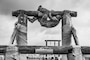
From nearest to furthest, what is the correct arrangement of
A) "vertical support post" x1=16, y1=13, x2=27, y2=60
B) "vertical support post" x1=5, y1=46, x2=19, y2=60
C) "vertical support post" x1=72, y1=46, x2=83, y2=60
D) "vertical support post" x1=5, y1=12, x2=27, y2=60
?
"vertical support post" x1=5, y1=46, x2=19, y2=60
"vertical support post" x1=72, y1=46, x2=83, y2=60
"vertical support post" x1=5, y1=12, x2=27, y2=60
"vertical support post" x1=16, y1=13, x2=27, y2=60

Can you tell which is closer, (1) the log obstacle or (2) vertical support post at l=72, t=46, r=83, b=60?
(1) the log obstacle

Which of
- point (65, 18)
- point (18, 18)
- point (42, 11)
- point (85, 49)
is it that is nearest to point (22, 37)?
point (18, 18)

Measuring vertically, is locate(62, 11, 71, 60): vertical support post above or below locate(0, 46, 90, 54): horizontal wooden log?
above

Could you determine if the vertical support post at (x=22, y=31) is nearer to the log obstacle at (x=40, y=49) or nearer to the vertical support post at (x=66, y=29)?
the log obstacle at (x=40, y=49)

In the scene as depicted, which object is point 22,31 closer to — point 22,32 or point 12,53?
point 22,32

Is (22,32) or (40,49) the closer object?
(40,49)

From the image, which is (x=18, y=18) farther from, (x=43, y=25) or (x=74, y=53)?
(x=74, y=53)

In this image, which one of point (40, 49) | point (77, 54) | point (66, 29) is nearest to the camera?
point (40, 49)

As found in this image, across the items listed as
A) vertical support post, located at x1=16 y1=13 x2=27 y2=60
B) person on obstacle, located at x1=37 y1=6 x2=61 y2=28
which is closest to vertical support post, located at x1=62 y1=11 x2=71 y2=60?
person on obstacle, located at x1=37 y1=6 x2=61 y2=28

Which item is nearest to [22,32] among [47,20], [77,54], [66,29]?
[47,20]

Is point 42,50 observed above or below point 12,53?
above

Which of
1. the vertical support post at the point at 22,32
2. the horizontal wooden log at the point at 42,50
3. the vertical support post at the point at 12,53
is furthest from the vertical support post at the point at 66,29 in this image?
the vertical support post at the point at 12,53

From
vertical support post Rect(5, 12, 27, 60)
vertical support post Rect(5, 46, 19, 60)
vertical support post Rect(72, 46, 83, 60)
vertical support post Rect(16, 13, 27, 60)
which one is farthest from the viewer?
vertical support post Rect(16, 13, 27, 60)

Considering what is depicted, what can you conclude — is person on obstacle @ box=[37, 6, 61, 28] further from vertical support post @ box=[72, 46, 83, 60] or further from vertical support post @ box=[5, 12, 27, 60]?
vertical support post @ box=[72, 46, 83, 60]
